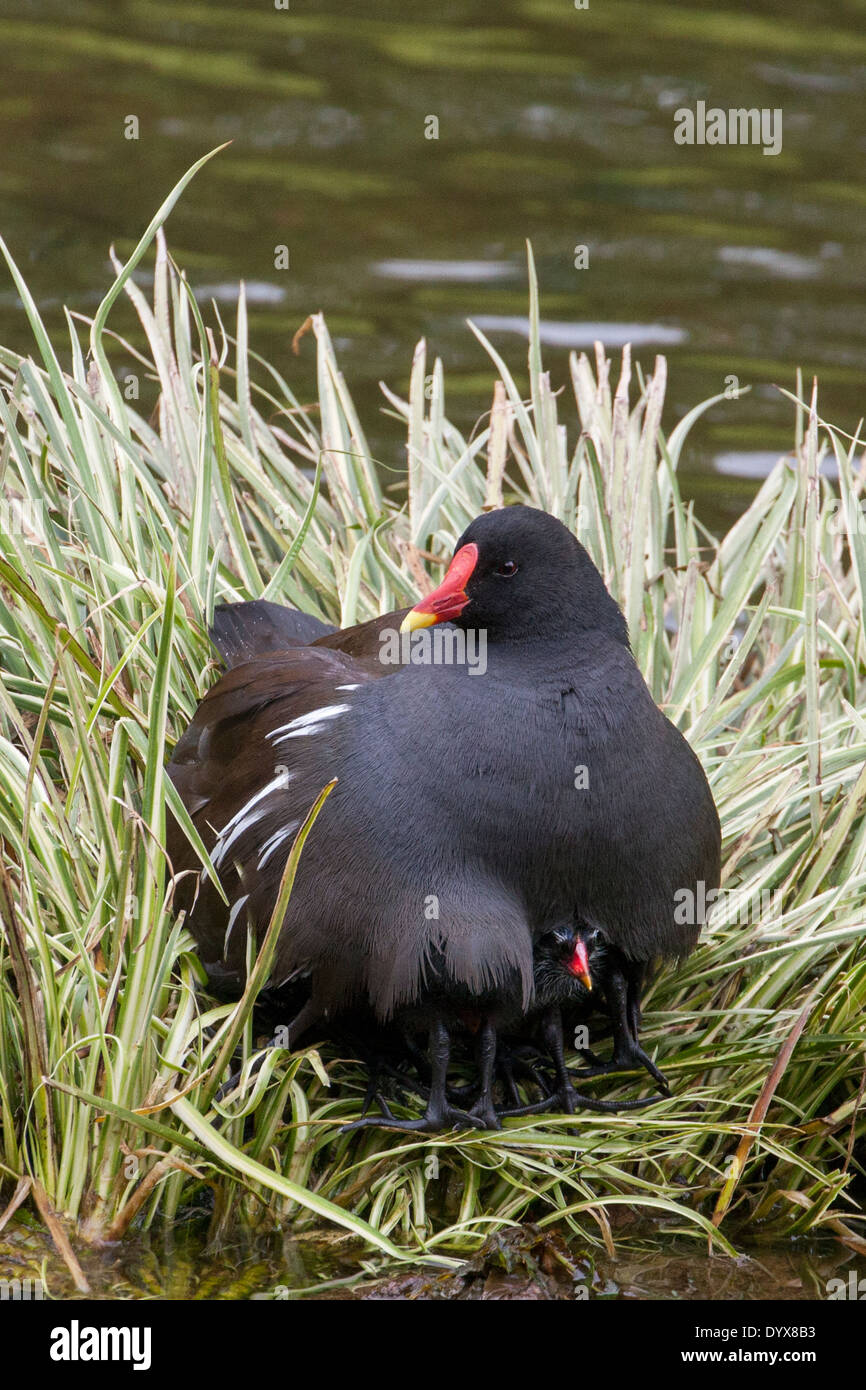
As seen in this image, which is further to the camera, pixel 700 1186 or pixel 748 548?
pixel 748 548

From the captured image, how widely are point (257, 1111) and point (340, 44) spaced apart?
8.07 meters

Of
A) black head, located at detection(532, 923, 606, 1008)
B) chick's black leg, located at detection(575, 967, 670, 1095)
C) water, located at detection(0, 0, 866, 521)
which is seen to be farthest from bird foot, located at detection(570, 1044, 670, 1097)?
water, located at detection(0, 0, 866, 521)

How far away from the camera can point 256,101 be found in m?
9.53

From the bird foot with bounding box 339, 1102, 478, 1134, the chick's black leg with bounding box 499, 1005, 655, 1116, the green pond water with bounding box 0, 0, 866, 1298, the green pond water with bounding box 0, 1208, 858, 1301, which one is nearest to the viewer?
the green pond water with bounding box 0, 1208, 858, 1301

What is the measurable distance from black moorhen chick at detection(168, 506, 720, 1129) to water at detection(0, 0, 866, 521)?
11.6 feet

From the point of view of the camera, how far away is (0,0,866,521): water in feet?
25.4

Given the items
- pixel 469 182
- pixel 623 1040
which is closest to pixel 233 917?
pixel 623 1040

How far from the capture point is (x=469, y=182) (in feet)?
29.7

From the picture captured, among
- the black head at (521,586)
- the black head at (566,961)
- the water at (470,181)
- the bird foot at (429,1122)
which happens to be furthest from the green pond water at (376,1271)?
the water at (470,181)

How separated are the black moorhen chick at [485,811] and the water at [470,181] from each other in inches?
140

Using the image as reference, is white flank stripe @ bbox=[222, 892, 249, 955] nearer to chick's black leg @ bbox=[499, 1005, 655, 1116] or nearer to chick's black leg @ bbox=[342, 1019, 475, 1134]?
chick's black leg @ bbox=[342, 1019, 475, 1134]

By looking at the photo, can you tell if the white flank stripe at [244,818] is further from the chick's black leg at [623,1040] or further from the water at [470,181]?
the water at [470,181]
